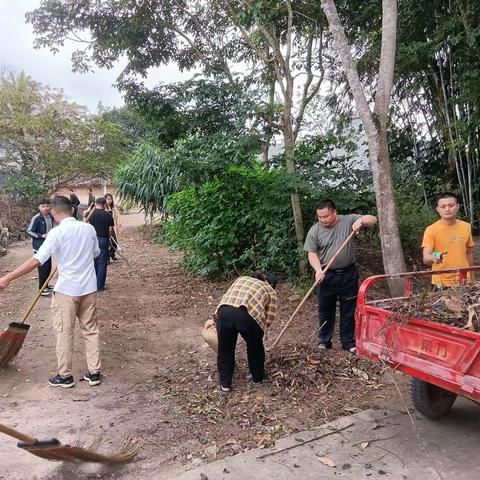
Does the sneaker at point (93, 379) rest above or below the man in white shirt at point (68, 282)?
below

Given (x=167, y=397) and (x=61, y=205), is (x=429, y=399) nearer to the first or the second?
(x=167, y=397)

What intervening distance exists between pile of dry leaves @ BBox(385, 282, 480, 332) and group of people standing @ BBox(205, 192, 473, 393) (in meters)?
0.40

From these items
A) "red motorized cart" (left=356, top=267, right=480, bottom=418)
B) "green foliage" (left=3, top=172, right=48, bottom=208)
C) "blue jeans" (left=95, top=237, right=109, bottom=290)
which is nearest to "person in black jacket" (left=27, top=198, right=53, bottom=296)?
"blue jeans" (left=95, top=237, right=109, bottom=290)

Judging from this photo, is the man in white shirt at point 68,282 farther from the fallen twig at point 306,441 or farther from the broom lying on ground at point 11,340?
the fallen twig at point 306,441

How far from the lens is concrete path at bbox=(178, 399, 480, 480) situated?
2.91 metres

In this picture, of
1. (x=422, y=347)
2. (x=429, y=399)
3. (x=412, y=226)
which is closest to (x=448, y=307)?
(x=422, y=347)

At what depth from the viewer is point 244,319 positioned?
3816 millimetres

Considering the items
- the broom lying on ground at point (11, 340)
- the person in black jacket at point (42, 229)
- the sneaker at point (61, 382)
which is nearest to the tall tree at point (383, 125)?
the sneaker at point (61, 382)

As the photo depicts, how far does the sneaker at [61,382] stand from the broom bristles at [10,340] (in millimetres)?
575

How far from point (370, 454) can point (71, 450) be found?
193cm

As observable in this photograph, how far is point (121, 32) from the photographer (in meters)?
7.66

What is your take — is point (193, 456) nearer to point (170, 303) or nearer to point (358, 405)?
point (358, 405)

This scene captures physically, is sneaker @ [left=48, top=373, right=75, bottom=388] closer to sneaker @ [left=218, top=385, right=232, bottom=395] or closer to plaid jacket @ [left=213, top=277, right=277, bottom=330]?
sneaker @ [left=218, top=385, right=232, bottom=395]

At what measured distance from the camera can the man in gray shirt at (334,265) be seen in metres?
4.71
